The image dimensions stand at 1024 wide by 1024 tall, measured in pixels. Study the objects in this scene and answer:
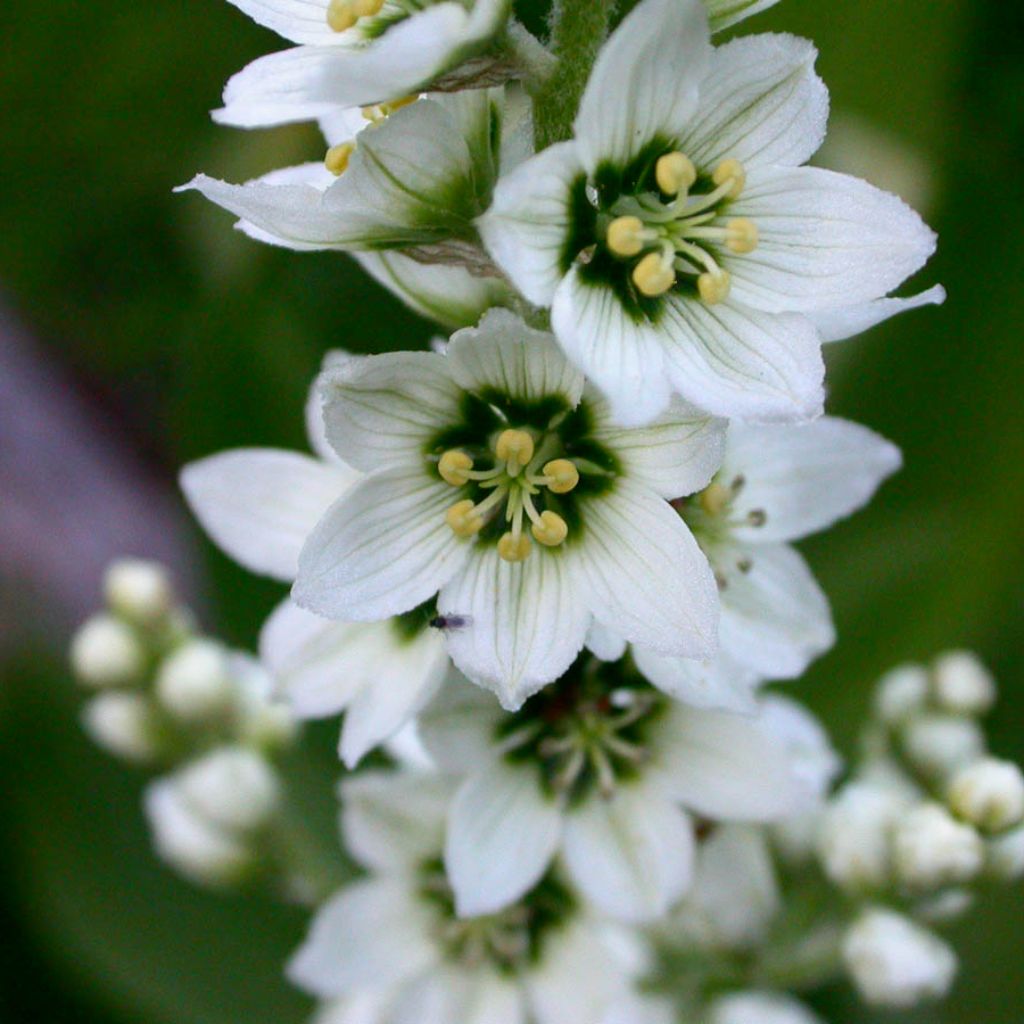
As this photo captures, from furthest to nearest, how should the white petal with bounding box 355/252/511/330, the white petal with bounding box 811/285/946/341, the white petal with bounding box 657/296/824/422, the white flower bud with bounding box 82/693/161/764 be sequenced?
the white flower bud with bounding box 82/693/161/764 → the white petal with bounding box 355/252/511/330 → the white petal with bounding box 811/285/946/341 → the white petal with bounding box 657/296/824/422

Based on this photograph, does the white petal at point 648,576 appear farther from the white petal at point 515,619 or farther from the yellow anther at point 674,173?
the yellow anther at point 674,173

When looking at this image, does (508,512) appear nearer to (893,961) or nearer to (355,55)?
(355,55)

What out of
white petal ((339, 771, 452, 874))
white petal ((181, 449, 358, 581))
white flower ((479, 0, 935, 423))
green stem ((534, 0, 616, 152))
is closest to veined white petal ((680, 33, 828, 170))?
white flower ((479, 0, 935, 423))

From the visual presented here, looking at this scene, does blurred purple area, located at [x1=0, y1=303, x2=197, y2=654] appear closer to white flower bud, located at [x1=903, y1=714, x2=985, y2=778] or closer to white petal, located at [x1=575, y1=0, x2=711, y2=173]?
white flower bud, located at [x1=903, y1=714, x2=985, y2=778]

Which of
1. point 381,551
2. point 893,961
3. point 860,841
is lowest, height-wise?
point 893,961

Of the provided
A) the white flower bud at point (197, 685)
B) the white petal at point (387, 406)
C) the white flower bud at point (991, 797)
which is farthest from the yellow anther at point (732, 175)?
the white flower bud at point (197, 685)

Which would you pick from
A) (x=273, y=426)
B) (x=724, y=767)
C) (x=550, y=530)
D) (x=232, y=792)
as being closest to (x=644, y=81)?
(x=550, y=530)
